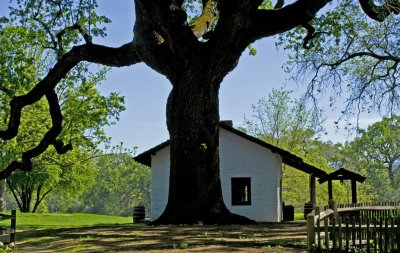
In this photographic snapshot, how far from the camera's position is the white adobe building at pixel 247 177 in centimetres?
2853

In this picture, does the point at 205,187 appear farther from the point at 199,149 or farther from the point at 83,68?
the point at 83,68

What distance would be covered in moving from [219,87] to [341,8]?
6.79 metres

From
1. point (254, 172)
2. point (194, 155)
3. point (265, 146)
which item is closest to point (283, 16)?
point (194, 155)

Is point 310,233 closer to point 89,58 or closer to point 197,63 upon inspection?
→ point 197,63

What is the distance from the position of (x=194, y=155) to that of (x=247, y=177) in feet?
44.5

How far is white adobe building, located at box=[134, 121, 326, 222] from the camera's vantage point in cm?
2853

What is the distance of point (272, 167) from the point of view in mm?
28719

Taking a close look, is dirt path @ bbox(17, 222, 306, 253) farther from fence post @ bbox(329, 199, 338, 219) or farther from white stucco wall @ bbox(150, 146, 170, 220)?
white stucco wall @ bbox(150, 146, 170, 220)

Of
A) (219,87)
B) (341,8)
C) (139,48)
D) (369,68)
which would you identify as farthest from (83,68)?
(369,68)

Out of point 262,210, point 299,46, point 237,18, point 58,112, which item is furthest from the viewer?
point 262,210

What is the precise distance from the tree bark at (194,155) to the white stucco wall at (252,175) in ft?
41.5

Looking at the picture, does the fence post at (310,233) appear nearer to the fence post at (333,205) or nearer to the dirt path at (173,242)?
the dirt path at (173,242)

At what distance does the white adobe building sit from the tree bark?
1264 cm

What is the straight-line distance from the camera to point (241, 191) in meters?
29.3
